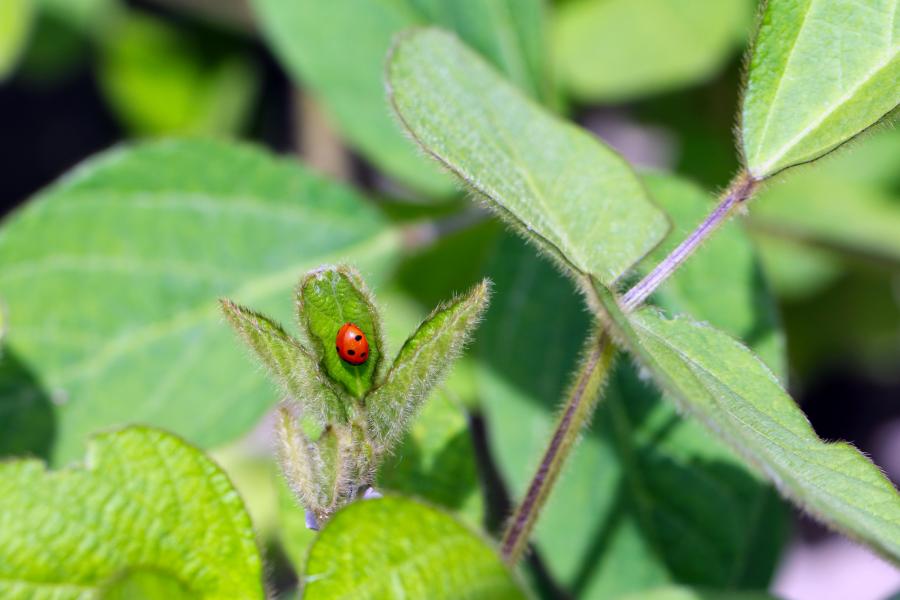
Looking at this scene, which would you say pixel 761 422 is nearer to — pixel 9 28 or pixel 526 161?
pixel 526 161

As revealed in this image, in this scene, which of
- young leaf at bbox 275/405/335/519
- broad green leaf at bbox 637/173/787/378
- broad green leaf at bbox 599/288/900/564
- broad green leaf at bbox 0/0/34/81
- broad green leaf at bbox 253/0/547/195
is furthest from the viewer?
broad green leaf at bbox 0/0/34/81

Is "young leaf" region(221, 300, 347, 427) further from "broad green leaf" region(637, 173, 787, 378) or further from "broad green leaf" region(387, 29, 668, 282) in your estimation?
"broad green leaf" region(637, 173, 787, 378)

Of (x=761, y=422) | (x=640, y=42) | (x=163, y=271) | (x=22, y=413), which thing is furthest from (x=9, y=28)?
(x=761, y=422)

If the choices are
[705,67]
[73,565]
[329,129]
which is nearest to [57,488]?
[73,565]

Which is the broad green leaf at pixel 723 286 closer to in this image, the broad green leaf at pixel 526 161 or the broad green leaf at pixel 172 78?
the broad green leaf at pixel 526 161

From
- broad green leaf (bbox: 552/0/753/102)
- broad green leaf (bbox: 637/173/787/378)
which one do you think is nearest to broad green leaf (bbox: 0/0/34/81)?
broad green leaf (bbox: 552/0/753/102)

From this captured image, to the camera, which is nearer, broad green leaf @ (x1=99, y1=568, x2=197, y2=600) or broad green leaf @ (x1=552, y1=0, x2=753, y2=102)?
broad green leaf @ (x1=99, y1=568, x2=197, y2=600)
